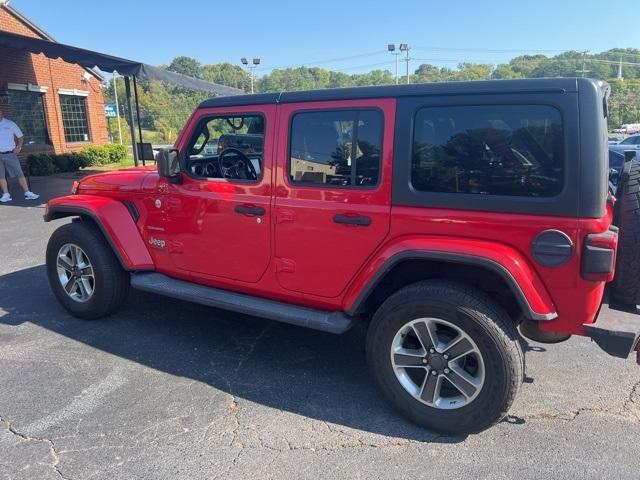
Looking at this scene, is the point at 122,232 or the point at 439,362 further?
the point at 122,232

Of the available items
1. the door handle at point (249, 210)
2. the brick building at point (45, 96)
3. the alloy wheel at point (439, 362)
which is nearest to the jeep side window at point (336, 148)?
the door handle at point (249, 210)

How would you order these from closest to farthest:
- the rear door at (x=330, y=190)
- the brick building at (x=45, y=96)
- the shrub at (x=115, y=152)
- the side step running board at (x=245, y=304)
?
1. the rear door at (x=330, y=190)
2. the side step running board at (x=245, y=304)
3. the brick building at (x=45, y=96)
4. the shrub at (x=115, y=152)

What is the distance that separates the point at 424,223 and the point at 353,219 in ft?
1.41

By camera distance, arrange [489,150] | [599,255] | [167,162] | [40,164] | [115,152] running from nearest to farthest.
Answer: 1. [599,255]
2. [489,150]
3. [167,162]
4. [40,164]
5. [115,152]

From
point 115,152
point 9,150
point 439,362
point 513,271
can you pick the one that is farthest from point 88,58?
point 513,271

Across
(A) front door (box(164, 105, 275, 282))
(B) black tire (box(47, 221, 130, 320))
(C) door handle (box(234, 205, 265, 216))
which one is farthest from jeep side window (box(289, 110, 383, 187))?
(B) black tire (box(47, 221, 130, 320))

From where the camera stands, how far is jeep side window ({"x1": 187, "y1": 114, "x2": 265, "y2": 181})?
11.6 ft

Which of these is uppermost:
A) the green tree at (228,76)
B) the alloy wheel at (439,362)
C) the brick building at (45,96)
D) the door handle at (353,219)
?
the green tree at (228,76)

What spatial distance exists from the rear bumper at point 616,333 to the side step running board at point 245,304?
53.0 inches

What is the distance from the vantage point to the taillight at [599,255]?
2312 mm

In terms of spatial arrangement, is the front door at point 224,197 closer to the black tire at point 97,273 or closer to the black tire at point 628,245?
the black tire at point 97,273

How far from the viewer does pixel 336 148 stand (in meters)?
3.04

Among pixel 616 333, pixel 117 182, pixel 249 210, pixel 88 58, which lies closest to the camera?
pixel 616 333

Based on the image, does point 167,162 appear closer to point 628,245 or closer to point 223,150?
point 223,150
